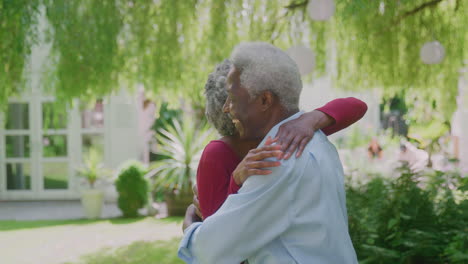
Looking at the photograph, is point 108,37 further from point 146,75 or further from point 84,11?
point 146,75

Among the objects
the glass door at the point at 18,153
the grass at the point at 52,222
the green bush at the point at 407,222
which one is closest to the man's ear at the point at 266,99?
the green bush at the point at 407,222

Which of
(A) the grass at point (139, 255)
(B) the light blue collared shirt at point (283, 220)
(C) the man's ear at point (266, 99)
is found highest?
(C) the man's ear at point (266, 99)

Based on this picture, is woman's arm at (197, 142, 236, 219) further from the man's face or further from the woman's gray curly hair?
the man's face

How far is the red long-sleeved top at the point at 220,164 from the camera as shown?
62.2 inches

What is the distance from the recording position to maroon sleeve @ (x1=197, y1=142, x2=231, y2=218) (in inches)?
62.1

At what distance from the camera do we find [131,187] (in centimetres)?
888

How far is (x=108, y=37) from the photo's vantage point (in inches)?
181

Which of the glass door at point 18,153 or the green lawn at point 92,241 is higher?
the glass door at point 18,153

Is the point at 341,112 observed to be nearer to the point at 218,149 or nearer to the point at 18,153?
the point at 218,149

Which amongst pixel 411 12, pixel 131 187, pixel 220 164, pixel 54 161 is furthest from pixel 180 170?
pixel 220 164

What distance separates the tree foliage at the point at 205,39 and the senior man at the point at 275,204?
2.68 metres

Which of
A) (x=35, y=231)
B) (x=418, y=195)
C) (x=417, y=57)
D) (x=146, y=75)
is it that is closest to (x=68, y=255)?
(x=35, y=231)

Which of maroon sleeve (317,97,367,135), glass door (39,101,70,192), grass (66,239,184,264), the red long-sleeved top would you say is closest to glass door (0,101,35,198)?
glass door (39,101,70,192)

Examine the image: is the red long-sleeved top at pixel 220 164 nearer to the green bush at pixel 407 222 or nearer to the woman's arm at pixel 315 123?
the woman's arm at pixel 315 123
